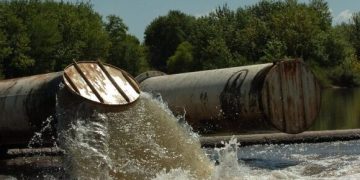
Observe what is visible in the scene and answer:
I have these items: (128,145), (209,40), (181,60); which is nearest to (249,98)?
(128,145)

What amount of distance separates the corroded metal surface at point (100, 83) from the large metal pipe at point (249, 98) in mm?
2068

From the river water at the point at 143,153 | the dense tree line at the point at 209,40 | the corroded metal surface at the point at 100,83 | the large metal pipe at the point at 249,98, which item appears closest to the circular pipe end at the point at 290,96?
the large metal pipe at the point at 249,98

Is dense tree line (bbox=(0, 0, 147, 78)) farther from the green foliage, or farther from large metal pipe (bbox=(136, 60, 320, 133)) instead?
large metal pipe (bbox=(136, 60, 320, 133))

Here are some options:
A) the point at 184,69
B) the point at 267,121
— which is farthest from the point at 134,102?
the point at 184,69

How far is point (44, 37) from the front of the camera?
57.7 m

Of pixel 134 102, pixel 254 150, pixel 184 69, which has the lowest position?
pixel 254 150

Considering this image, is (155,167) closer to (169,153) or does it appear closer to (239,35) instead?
(169,153)

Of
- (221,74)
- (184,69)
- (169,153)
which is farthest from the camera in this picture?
(184,69)

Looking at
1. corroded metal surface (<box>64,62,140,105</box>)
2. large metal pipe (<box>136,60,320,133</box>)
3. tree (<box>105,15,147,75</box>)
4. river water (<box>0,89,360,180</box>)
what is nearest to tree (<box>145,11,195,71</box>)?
tree (<box>105,15,147,75</box>)

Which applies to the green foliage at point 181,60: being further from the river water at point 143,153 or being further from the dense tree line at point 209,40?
the river water at point 143,153

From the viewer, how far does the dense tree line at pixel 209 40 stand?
184ft

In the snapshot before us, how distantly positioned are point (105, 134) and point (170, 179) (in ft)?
3.58

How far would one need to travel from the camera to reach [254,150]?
48.1 ft

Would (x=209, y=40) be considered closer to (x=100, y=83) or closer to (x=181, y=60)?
(x=181, y=60)
